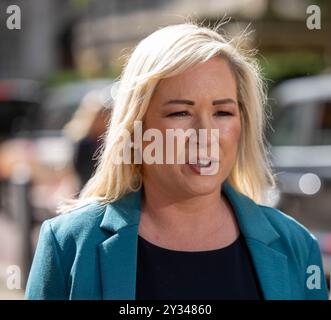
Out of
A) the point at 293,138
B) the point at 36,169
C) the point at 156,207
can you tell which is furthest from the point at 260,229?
the point at 36,169

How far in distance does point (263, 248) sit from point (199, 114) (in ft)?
0.94

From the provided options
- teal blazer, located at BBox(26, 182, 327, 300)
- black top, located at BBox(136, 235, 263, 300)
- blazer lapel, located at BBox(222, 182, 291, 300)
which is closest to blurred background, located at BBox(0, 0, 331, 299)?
teal blazer, located at BBox(26, 182, 327, 300)

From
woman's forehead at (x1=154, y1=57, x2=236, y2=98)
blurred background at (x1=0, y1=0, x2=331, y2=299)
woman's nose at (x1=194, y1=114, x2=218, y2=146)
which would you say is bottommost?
woman's nose at (x1=194, y1=114, x2=218, y2=146)

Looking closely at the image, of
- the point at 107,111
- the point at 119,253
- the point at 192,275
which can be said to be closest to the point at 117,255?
the point at 119,253

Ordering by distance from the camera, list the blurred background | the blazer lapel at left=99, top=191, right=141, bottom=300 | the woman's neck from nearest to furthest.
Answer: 1. the blazer lapel at left=99, top=191, right=141, bottom=300
2. the woman's neck
3. the blurred background

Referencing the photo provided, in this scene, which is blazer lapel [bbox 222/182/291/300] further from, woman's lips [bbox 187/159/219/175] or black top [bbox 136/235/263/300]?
woman's lips [bbox 187/159/219/175]

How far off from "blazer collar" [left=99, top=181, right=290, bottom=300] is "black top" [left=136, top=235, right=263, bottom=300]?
0.02 meters

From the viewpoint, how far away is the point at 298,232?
1.77 meters

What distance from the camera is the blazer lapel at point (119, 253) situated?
1632 millimetres

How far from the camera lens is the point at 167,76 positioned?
1642 millimetres

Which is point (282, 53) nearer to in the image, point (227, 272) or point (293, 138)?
point (293, 138)

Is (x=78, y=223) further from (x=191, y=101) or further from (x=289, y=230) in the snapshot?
(x=289, y=230)

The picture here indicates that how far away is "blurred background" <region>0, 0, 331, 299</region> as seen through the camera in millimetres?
4867

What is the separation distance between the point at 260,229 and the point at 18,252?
13.8 feet
